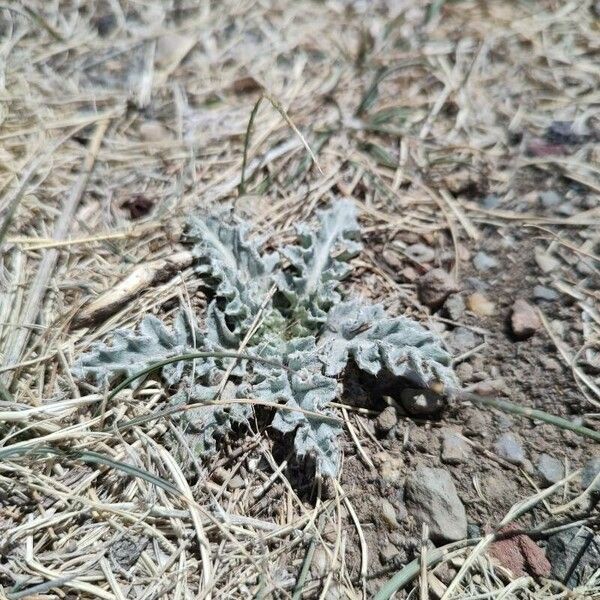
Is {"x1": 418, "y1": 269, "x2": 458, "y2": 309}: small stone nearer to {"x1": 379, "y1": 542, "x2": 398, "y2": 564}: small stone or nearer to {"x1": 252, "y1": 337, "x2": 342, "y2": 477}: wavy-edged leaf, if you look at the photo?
{"x1": 252, "y1": 337, "x2": 342, "y2": 477}: wavy-edged leaf

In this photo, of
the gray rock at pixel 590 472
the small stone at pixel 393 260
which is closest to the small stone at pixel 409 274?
the small stone at pixel 393 260

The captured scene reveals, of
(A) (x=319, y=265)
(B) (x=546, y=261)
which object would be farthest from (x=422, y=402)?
(B) (x=546, y=261)

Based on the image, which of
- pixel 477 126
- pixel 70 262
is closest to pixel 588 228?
pixel 477 126

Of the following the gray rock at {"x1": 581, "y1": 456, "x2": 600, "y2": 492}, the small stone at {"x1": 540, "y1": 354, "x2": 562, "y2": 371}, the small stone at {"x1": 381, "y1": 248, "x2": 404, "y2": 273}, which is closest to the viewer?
the gray rock at {"x1": 581, "y1": 456, "x2": 600, "y2": 492}

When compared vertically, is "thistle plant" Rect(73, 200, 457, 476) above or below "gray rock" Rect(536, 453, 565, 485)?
above

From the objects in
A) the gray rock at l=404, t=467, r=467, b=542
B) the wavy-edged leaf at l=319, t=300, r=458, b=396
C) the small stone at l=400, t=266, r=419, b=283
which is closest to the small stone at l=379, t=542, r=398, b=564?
the gray rock at l=404, t=467, r=467, b=542

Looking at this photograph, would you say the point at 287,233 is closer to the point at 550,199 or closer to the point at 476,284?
the point at 476,284

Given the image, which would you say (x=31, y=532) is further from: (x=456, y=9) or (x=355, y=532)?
(x=456, y=9)
